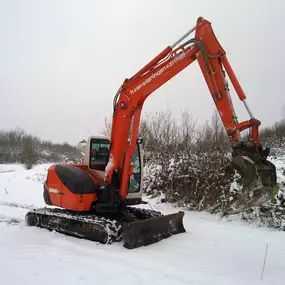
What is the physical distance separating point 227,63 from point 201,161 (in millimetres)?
4583

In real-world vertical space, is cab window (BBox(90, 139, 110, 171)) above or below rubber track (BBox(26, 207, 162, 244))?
above

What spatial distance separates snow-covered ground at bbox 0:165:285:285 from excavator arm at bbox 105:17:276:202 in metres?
1.42

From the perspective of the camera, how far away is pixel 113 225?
5.71 m

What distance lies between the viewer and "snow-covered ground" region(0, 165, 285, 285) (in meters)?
4.03

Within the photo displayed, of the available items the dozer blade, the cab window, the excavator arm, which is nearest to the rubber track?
the dozer blade

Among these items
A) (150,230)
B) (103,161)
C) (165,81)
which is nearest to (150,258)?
(150,230)

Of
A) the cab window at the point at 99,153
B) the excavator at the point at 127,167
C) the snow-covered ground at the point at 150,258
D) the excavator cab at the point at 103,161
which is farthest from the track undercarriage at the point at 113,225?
the cab window at the point at 99,153

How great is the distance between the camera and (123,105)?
6.21 metres

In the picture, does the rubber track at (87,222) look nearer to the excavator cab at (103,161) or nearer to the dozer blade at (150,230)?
the dozer blade at (150,230)

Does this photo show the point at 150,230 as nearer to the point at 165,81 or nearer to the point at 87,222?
the point at 87,222

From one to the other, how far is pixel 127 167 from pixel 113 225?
43.5 inches

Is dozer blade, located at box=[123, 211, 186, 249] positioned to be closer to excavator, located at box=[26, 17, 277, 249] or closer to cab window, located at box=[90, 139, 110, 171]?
excavator, located at box=[26, 17, 277, 249]

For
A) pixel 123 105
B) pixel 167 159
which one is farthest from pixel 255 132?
pixel 167 159

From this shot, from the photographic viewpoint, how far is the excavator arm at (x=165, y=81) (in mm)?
5031
